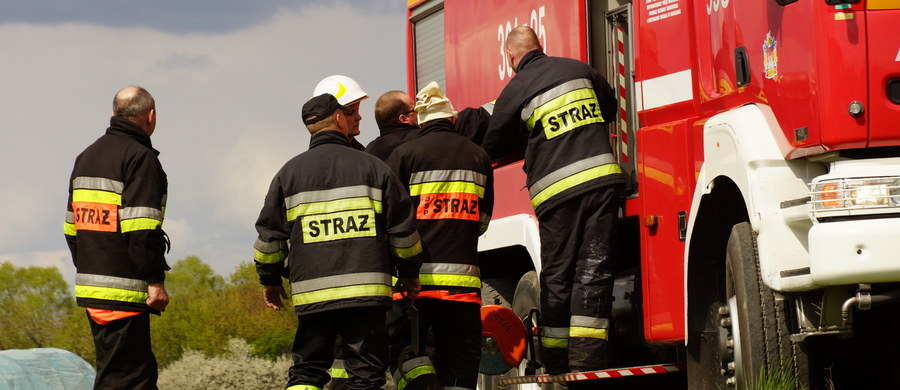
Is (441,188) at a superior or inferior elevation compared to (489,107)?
inferior

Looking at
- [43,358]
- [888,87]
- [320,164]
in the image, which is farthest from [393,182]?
[43,358]

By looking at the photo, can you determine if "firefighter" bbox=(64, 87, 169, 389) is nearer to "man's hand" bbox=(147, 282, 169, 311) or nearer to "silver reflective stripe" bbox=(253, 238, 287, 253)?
"man's hand" bbox=(147, 282, 169, 311)

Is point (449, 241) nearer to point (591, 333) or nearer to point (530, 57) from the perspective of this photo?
point (591, 333)

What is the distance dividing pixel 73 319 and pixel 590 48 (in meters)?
10.4

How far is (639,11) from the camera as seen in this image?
5805mm

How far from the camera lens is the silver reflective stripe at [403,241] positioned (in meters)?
5.70

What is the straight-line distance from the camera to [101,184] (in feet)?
19.8

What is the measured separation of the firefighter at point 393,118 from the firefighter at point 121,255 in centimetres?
153

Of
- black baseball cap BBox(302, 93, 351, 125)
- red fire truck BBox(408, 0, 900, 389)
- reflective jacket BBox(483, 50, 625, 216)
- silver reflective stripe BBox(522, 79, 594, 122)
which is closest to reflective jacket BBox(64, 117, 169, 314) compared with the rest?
black baseball cap BBox(302, 93, 351, 125)

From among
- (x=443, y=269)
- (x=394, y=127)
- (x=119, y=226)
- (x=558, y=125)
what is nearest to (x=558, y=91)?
(x=558, y=125)

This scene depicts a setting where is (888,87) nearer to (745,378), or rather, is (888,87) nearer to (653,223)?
(745,378)

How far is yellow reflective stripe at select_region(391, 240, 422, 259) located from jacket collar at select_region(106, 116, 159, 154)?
1318 millimetres

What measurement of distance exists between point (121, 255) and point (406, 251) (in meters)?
1.36

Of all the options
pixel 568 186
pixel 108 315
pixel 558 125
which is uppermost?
pixel 558 125
